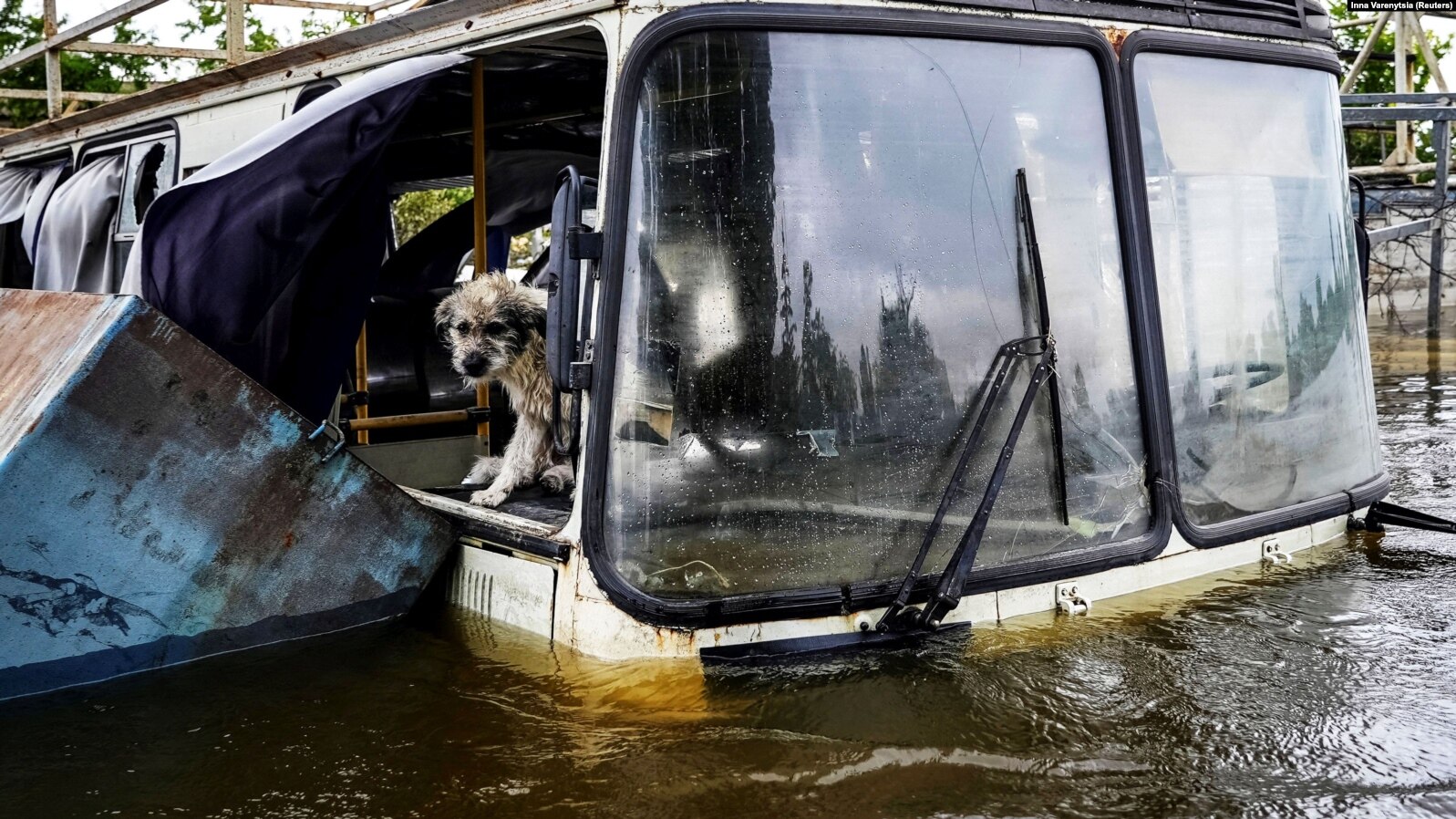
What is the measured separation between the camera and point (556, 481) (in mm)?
4617

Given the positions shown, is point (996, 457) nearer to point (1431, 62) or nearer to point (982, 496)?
point (982, 496)

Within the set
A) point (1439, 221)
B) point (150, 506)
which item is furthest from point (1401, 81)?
point (150, 506)

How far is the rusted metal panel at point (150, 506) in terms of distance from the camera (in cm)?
309

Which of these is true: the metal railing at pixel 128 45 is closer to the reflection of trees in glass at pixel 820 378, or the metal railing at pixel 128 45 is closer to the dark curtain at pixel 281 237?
the dark curtain at pixel 281 237

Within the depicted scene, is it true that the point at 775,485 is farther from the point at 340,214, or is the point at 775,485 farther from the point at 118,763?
the point at 340,214

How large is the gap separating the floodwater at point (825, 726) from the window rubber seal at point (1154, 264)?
0.67ft

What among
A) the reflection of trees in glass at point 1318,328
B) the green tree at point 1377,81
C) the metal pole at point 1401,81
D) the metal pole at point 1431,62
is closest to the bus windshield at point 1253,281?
the reflection of trees in glass at point 1318,328

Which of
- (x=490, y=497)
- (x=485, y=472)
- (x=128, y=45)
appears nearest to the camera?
(x=490, y=497)

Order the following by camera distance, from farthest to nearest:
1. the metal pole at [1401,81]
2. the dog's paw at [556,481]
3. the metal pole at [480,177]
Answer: the metal pole at [1401,81]
the metal pole at [480,177]
the dog's paw at [556,481]

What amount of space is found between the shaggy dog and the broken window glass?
4.82 feet

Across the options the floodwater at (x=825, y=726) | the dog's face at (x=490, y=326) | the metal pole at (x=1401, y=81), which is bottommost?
the floodwater at (x=825, y=726)

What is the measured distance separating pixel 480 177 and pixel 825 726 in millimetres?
3095

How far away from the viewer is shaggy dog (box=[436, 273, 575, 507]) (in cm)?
466

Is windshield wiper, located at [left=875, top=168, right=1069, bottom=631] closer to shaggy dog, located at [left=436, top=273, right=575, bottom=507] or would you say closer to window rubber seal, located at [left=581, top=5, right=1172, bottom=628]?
window rubber seal, located at [left=581, top=5, right=1172, bottom=628]
